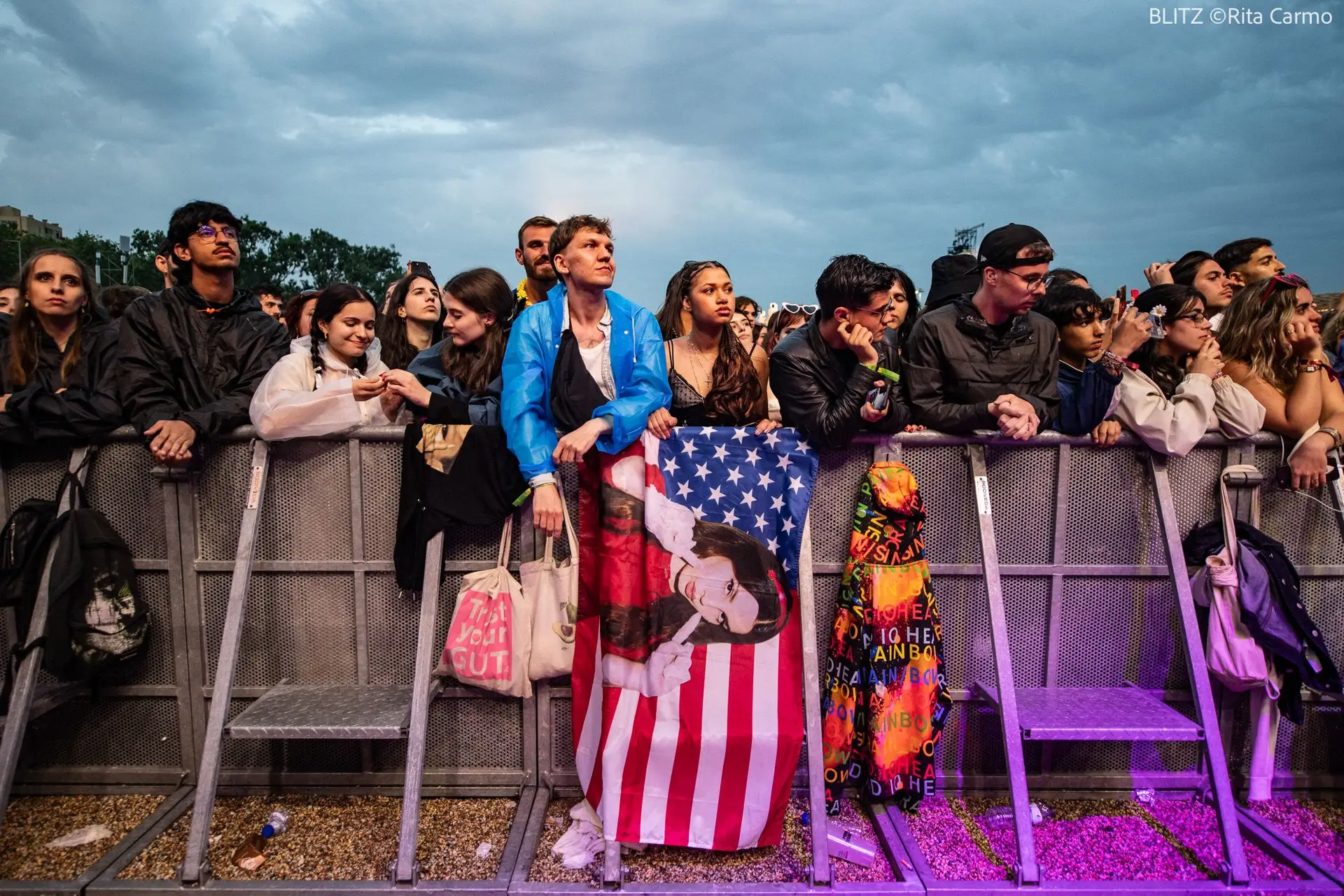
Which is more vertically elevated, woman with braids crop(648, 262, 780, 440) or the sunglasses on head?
the sunglasses on head

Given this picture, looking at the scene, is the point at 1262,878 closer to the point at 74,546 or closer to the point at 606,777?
the point at 606,777

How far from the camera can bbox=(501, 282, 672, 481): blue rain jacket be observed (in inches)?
130

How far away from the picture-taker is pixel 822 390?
11.4 ft

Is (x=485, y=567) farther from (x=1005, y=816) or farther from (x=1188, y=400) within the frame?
(x=1188, y=400)

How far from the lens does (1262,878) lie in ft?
10.7

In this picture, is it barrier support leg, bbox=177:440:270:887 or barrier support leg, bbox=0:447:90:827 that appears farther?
barrier support leg, bbox=0:447:90:827

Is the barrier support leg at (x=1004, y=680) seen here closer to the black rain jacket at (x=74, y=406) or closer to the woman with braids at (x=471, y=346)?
the woman with braids at (x=471, y=346)

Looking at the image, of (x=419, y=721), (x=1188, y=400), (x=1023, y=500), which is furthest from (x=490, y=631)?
(x=1188, y=400)

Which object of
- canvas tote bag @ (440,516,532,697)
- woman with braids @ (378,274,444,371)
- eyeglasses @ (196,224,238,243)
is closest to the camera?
canvas tote bag @ (440,516,532,697)

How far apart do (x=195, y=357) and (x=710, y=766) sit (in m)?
3.21

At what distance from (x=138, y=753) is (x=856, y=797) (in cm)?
356

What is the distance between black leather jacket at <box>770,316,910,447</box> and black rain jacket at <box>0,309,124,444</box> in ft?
10.2

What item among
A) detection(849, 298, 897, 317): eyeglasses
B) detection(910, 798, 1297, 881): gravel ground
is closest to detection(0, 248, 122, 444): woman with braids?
detection(849, 298, 897, 317): eyeglasses

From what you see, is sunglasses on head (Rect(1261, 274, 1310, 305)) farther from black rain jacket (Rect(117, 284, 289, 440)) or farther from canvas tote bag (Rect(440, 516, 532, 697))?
black rain jacket (Rect(117, 284, 289, 440))
